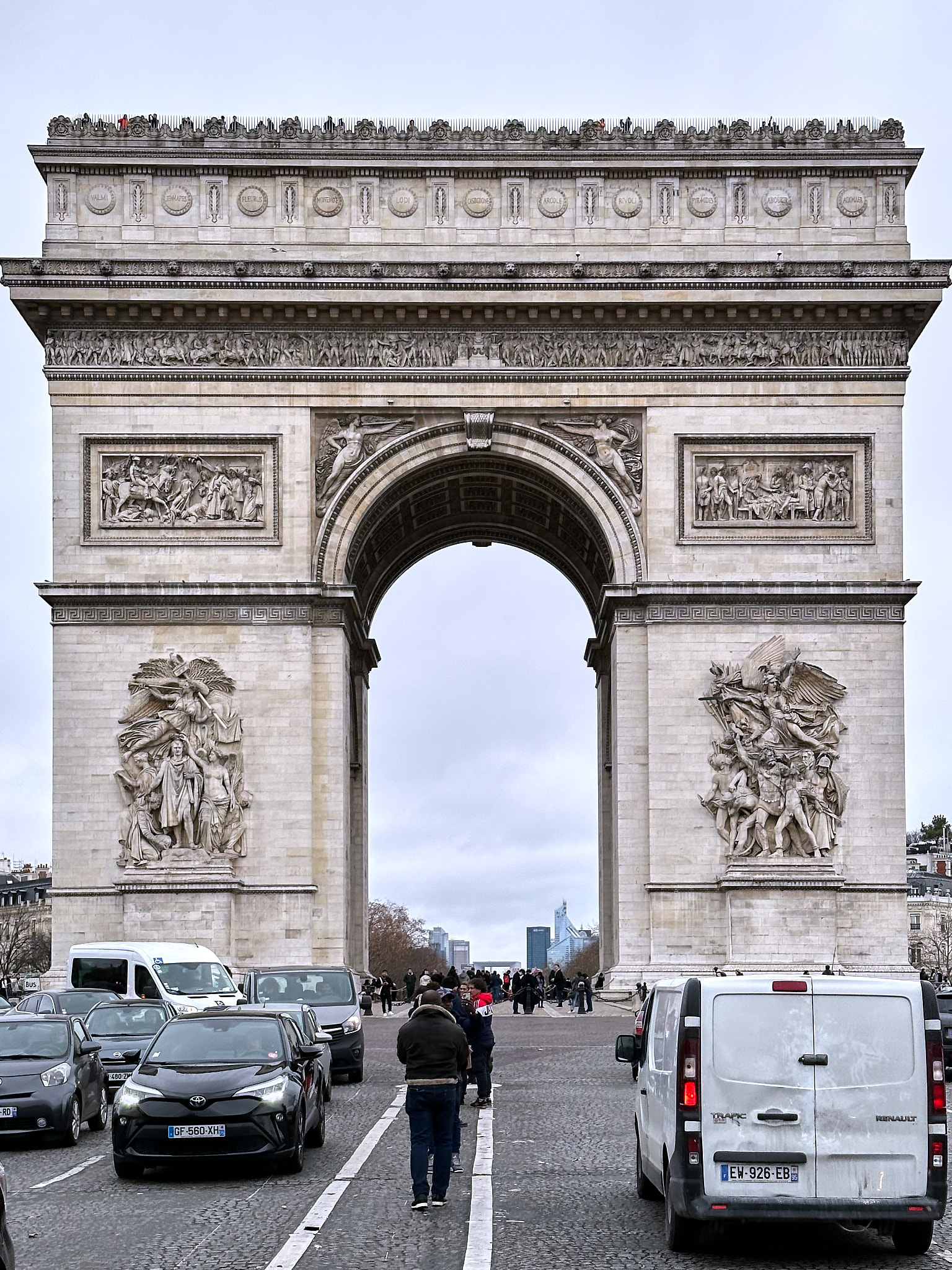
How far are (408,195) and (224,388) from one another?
655 cm

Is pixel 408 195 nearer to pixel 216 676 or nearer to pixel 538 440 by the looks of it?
pixel 538 440

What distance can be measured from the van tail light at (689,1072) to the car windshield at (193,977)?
1990cm

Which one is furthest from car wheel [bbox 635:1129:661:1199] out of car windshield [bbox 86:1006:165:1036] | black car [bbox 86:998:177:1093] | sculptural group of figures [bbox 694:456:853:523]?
sculptural group of figures [bbox 694:456:853:523]

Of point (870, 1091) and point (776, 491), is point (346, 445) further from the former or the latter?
point (870, 1091)

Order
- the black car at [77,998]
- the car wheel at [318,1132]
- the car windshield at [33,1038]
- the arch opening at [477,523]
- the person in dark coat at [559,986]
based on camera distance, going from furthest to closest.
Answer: the person in dark coat at [559,986]
the arch opening at [477,523]
the black car at [77,998]
the car windshield at [33,1038]
the car wheel at [318,1132]

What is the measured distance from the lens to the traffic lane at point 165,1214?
13953 mm

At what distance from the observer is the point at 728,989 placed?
13.7 metres

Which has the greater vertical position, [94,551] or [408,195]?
[408,195]

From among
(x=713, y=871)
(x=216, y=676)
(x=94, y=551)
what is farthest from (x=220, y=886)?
(x=713, y=871)

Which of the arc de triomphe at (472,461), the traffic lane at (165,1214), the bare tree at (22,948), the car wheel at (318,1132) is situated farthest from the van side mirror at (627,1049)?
the bare tree at (22,948)

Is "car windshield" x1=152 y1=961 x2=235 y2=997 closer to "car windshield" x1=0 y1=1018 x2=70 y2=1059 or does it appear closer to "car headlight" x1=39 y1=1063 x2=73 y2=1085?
"car windshield" x1=0 y1=1018 x2=70 y2=1059

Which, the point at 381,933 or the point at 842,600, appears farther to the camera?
the point at 381,933

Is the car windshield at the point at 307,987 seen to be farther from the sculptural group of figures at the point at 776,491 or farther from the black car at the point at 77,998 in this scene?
the sculptural group of figures at the point at 776,491

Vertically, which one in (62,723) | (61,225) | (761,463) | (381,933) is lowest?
(381,933)
